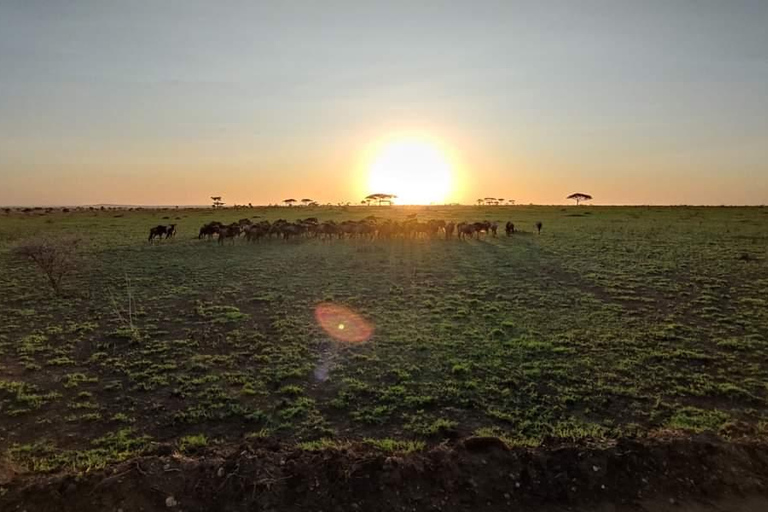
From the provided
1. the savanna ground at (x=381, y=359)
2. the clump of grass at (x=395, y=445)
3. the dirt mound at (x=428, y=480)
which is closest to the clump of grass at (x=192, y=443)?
the savanna ground at (x=381, y=359)

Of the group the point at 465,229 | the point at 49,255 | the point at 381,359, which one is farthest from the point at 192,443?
the point at 465,229

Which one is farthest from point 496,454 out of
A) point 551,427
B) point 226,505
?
point 226,505

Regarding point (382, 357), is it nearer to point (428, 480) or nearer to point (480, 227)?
point (428, 480)

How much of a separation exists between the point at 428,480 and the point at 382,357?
4.45 metres

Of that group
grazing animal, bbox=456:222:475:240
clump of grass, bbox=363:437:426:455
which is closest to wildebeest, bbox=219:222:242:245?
grazing animal, bbox=456:222:475:240

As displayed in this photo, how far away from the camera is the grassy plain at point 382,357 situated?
23.0ft

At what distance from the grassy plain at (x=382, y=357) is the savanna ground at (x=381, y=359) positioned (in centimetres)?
4

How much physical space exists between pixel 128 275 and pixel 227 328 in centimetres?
926

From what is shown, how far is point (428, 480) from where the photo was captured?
540 cm

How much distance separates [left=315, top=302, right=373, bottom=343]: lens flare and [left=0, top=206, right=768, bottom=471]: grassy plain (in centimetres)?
27

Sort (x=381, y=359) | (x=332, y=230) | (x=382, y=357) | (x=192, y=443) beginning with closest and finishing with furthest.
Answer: (x=192, y=443)
(x=381, y=359)
(x=382, y=357)
(x=332, y=230)

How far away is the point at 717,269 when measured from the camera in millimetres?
17906

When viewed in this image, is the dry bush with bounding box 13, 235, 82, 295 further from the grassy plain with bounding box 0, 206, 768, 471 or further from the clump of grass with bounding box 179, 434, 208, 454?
the clump of grass with bounding box 179, 434, 208, 454

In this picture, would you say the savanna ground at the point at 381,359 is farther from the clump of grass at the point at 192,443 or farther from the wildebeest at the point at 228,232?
the wildebeest at the point at 228,232
